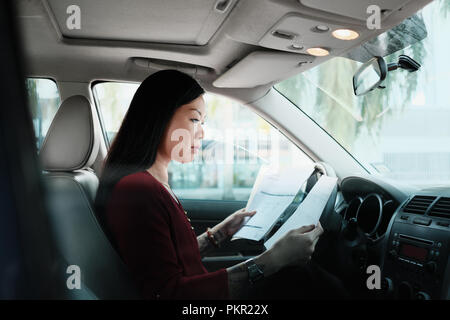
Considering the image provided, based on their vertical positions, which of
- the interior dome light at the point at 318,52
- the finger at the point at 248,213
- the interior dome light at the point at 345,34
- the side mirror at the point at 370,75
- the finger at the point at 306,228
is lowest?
the finger at the point at 306,228

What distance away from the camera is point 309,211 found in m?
1.31

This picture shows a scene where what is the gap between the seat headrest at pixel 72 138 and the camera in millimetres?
1224

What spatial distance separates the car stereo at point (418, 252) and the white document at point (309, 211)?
305 mm

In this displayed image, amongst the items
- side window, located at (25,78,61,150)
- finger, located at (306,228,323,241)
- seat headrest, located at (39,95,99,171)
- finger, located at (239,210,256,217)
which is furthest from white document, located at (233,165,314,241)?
side window, located at (25,78,61,150)

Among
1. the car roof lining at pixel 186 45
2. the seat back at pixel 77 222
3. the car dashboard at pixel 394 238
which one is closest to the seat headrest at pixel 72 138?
the seat back at pixel 77 222

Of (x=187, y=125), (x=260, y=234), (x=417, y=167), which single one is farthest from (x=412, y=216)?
(x=187, y=125)

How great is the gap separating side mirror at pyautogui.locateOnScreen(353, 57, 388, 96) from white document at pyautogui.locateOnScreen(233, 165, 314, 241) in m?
0.42

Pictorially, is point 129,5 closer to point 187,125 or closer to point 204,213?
point 187,125

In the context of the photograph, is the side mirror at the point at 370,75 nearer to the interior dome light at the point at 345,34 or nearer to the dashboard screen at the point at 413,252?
the interior dome light at the point at 345,34

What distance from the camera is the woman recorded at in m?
1.10

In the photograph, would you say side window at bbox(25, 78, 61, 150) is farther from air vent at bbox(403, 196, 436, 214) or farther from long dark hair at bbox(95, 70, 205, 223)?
air vent at bbox(403, 196, 436, 214)

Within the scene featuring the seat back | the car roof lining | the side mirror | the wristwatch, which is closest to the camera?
the seat back

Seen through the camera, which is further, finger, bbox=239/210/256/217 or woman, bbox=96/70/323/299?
finger, bbox=239/210/256/217
